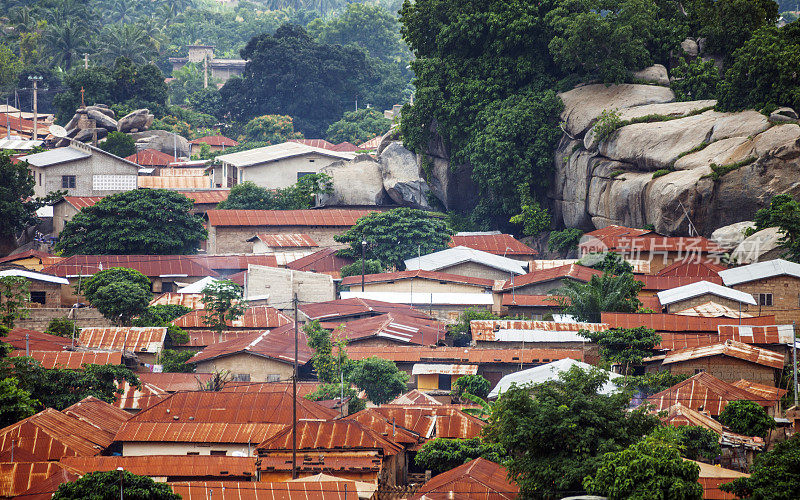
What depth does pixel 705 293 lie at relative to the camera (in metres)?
35.0

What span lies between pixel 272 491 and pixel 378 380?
10121 mm

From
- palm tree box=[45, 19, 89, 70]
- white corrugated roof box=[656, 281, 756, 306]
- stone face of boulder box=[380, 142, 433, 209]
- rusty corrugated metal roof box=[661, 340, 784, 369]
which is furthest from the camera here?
palm tree box=[45, 19, 89, 70]

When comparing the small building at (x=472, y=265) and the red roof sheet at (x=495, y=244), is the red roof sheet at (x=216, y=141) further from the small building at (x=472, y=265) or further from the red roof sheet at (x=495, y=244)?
the small building at (x=472, y=265)

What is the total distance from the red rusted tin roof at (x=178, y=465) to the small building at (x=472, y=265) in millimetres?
19689

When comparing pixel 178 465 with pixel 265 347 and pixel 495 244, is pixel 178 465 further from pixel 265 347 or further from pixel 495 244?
pixel 495 244

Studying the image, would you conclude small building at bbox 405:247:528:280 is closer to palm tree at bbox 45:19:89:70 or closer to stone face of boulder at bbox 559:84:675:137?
stone face of boulder at bbox 559:84:675:137

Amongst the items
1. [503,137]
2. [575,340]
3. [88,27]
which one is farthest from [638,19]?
[88,27]

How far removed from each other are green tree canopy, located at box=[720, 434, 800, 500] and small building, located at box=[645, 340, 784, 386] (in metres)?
10.1

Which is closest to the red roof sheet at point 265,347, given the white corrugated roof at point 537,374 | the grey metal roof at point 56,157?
the white corrugated roof at point 537,374

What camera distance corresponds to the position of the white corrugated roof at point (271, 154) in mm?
56781

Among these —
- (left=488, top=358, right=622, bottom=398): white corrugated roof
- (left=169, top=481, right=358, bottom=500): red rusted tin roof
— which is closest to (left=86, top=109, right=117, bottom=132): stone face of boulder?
(left=488, top=358, right=622, bottom=398): white corrugated roof

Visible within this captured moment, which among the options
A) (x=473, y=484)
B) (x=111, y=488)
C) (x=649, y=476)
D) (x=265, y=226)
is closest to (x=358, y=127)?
(x=265, y=226)

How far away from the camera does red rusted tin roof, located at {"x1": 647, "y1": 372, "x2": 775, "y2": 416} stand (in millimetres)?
26281

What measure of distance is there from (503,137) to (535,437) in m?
25.8
